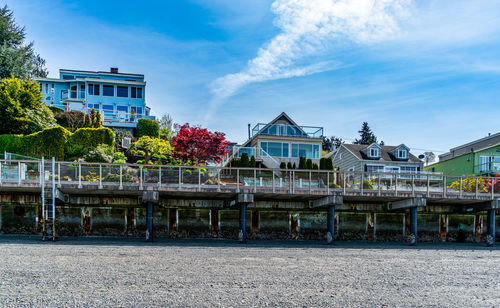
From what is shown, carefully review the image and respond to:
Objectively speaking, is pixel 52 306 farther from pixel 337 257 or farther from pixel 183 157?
pixel 183 157

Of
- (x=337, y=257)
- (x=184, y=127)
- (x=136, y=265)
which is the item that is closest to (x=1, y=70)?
(x=184, y=127)

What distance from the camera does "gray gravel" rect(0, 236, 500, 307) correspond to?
35.3ft

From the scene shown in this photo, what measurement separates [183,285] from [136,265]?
130 inches

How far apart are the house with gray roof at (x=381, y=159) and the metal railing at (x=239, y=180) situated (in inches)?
732

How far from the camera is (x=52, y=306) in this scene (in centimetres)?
984

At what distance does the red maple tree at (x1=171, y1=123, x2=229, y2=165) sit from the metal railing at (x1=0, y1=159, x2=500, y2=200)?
9100mm

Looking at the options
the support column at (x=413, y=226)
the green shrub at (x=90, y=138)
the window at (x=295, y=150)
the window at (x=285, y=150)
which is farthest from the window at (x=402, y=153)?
the green shrub at (x=90, y=138)

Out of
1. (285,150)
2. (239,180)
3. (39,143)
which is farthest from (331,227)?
(39,143)

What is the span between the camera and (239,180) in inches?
912

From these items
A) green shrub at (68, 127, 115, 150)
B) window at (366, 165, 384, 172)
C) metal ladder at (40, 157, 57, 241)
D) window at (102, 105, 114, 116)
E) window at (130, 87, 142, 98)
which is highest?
window at (130, 87, 142, 98)

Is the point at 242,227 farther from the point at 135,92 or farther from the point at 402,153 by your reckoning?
the point at 135,92

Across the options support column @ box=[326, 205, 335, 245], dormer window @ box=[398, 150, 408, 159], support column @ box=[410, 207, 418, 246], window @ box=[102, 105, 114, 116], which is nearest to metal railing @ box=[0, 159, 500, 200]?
support column @ box=[410, 207, 418, 246]

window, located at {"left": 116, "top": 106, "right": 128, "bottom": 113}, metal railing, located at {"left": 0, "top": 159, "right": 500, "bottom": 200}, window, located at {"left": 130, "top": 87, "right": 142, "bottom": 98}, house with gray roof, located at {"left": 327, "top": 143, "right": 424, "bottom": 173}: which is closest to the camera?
metal railing, located at {"left": 0, "top": 159, "right": 500, "bottom": 200}

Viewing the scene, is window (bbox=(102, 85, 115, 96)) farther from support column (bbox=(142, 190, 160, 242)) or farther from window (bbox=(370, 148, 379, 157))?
window (bbox=(370, 148, 379, 157))
